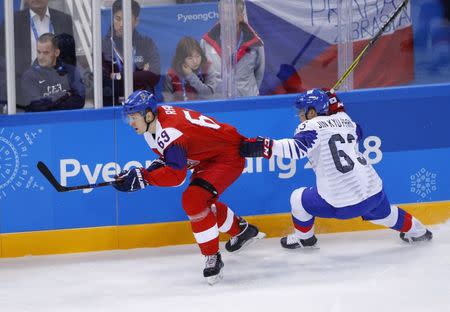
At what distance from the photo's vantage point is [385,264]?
473 centimetres

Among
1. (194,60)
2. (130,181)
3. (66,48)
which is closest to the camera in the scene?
(130,181)

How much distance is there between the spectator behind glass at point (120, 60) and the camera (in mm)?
5172

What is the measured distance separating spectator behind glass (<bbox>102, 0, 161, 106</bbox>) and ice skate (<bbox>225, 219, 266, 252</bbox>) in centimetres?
89

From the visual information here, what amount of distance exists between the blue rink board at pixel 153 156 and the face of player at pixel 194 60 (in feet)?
0.69

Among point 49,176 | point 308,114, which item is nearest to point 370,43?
point 308,114

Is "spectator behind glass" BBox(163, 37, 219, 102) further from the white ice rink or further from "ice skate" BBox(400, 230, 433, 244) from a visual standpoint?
"ice skate" BBox(400, 230, 433, 244)

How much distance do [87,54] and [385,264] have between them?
6.03 feet

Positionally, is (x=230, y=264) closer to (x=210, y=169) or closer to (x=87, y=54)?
(x=210, y=169)

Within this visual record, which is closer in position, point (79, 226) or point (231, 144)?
point (231, 144)

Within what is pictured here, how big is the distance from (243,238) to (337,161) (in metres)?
0.64

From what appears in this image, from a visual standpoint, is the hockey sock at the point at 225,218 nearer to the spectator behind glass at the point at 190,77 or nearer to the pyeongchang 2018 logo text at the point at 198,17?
the spectator behind glass at the point at 190,77

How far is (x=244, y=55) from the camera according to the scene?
528 cm

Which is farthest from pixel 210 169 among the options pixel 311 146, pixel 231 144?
pixel 311 146

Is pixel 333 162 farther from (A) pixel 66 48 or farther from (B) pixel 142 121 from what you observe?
(A) pixel 66 48
